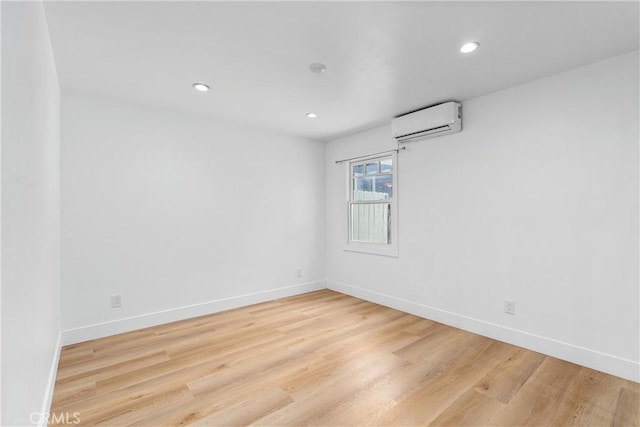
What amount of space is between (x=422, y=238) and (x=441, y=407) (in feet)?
6.24

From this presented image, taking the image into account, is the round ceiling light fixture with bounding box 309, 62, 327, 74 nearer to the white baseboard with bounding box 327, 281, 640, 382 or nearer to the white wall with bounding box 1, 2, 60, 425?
the white wall with bounding box 1, 2, 60, 425

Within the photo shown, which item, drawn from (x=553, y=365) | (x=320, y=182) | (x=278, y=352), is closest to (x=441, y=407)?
(x=553, y=365)

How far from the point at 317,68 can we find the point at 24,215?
6.53ft

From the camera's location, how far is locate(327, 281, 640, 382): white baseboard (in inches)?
84.1

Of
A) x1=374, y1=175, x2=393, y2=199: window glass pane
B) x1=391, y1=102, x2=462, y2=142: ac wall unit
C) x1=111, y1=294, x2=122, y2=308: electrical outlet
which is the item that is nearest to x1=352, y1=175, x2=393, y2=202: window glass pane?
x1=374, y1=175, x2=393, y2=199: window glass pane

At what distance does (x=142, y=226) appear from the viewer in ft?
10.2

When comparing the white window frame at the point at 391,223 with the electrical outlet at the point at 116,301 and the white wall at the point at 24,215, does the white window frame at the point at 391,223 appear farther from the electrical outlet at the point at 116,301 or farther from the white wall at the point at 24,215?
the white wall at the point at 24,215

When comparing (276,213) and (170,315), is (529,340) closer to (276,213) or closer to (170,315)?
(276,213)

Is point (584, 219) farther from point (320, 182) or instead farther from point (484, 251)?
point (320, 182)

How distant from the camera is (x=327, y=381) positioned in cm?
210

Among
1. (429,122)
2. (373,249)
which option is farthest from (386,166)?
(373,249)

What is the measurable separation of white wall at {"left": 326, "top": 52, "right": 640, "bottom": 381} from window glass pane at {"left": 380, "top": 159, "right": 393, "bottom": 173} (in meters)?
0.29

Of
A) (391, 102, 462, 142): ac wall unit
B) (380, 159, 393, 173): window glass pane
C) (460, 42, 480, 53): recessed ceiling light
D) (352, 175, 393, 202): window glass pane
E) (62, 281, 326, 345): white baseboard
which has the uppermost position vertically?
(460, 42, 480, 53): recessed ceiling light

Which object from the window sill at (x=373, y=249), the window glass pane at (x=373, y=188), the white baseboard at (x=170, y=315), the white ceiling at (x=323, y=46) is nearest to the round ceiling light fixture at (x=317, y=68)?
the white ceiling at (x=323, y=46)
